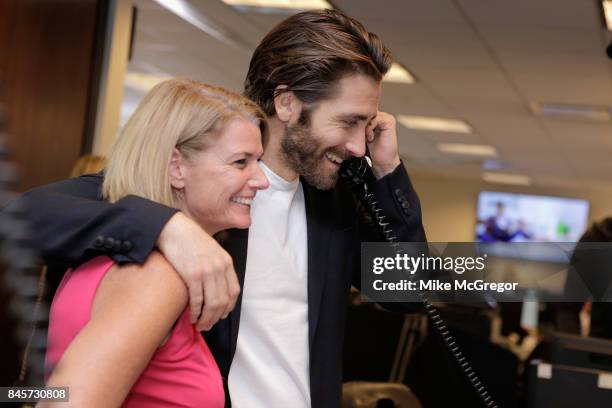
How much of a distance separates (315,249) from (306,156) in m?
0.17

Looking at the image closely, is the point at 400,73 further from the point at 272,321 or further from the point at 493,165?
the point at 493,165

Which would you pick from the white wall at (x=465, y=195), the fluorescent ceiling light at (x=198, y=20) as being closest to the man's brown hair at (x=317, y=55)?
the fluorescent ceiling light at (x=198, y=20)

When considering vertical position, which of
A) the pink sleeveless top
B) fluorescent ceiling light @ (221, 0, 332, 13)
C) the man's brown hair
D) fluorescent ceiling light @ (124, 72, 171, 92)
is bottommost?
the pink sleeveless top

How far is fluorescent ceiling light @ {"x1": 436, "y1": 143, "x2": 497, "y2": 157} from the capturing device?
10.0m

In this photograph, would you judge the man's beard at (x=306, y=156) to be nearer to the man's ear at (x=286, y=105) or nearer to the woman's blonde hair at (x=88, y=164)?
the man's ear at (x=286, y=105)

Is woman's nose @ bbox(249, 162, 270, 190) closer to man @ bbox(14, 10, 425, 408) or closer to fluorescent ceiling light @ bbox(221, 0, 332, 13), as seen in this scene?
man @ bbox(14, 10, 425, 408)

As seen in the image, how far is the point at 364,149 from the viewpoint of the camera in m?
1.51

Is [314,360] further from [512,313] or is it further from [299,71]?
[512,313]

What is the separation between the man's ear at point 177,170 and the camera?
1.10 meters

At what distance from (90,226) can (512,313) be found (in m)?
6.86

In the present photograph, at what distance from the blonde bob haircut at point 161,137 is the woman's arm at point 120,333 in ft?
0.49

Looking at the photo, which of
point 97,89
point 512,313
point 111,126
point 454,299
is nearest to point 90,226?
point 454,299

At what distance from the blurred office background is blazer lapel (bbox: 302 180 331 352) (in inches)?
7.9

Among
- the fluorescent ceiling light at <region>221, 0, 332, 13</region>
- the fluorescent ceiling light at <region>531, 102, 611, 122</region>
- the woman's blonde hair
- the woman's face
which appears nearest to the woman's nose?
the woman's face
